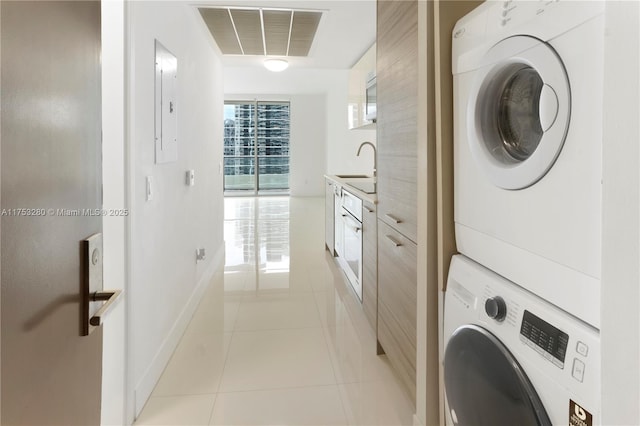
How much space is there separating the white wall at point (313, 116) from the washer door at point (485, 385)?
5.62m

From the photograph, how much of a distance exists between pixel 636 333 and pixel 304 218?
690 centimetres

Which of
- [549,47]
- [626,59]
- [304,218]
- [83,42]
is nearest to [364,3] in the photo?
[549,47]

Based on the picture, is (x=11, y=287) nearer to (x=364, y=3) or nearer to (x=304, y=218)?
(x=364, y=3)

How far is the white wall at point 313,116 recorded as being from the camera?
7289 mm

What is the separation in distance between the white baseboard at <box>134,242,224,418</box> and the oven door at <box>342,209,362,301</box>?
126 cm

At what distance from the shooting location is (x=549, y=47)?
2.75 feet

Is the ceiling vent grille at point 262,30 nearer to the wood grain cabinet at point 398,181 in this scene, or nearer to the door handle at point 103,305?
the wood grain cabinet at point 398,181

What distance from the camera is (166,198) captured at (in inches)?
89.3

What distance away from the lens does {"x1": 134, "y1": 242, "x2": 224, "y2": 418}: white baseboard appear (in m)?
1.78

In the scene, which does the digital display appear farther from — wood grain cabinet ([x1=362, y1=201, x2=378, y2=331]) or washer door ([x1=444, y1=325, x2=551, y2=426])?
wood grain cabinet ([x1=362, y1=201, x2=378, y2=331])

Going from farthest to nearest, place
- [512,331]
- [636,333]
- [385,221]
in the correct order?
[385,221] → [512,331] → [636,333]

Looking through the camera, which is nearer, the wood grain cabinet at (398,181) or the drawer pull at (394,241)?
the wood grain cabinet at (398,181)

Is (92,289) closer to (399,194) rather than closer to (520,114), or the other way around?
(520,114)

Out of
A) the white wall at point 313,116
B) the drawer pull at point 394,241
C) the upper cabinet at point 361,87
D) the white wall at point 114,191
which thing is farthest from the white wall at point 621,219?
the white wall at point 313,116
